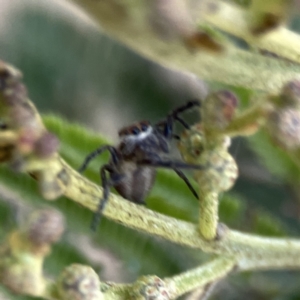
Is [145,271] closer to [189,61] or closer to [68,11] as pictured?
[189,61]

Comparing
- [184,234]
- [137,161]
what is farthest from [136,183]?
[184,234]

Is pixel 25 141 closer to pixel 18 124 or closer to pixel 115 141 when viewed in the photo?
pixel 18 124

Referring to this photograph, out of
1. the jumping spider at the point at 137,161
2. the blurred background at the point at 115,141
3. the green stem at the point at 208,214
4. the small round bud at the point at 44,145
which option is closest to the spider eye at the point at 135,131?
the jumping spider at the point at 137,161

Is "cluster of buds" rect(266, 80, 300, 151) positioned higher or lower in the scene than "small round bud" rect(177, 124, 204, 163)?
higher

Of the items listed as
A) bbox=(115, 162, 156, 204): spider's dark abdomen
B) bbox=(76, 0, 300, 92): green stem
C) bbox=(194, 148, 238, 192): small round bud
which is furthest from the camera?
bbox=(115, 162, 156, 204): spider's dark abdomen

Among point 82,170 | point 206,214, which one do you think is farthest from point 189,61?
point 82,170

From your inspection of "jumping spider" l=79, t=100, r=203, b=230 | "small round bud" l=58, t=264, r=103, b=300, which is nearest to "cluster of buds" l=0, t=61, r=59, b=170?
"small round bud" l=58, t=264, r=103, b=300

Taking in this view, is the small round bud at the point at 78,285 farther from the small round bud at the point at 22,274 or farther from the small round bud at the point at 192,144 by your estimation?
the small round bud at the point at 192,144

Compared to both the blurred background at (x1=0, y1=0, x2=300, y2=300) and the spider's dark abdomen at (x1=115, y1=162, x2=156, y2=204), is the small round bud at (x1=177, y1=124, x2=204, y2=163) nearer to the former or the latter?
the spider's dark abdomen at (x1=115, y1=162, x2=156, y2=204)
